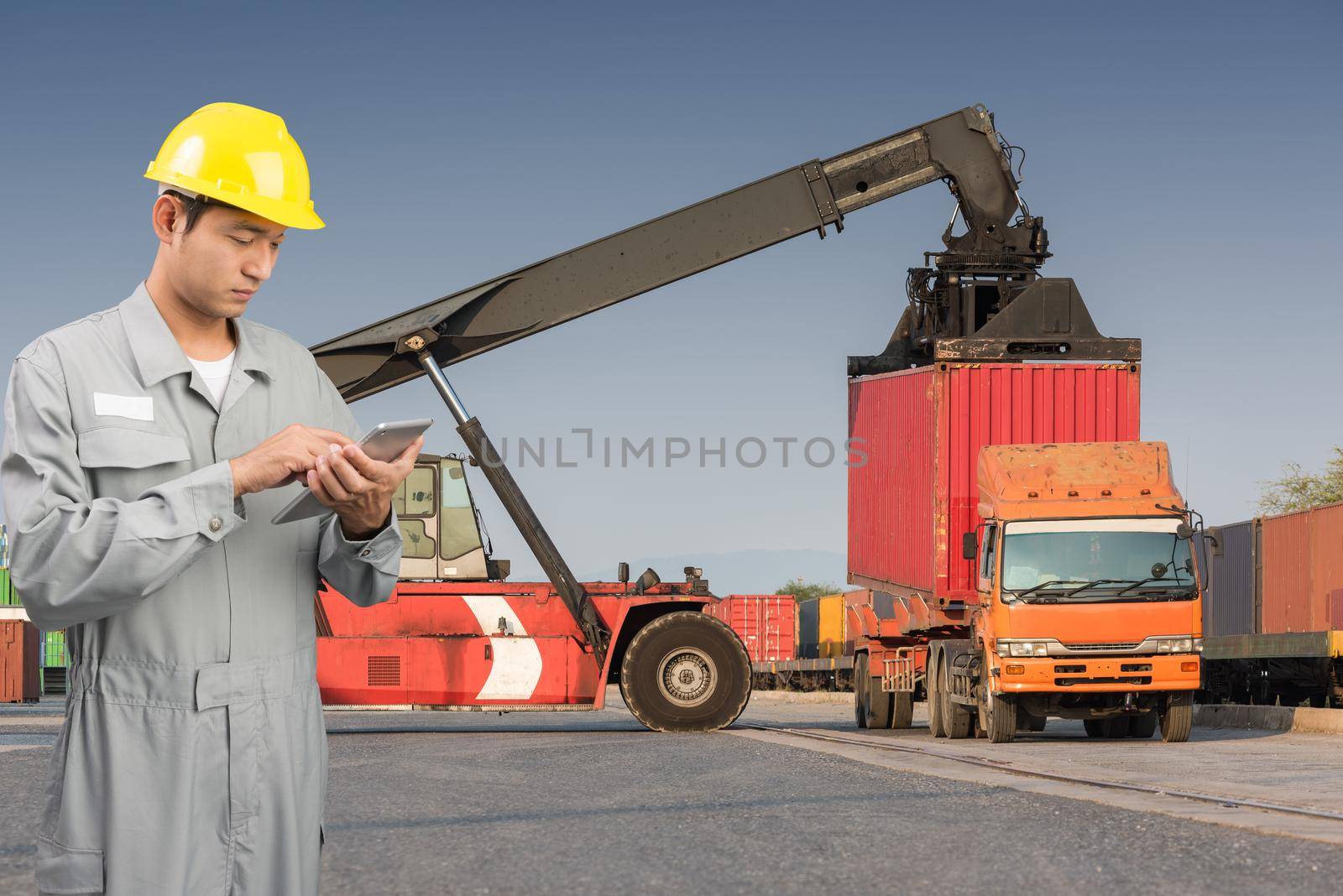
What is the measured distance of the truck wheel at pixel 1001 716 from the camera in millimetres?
16109

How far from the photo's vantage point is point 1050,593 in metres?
15.8

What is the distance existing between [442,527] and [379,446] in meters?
16.3

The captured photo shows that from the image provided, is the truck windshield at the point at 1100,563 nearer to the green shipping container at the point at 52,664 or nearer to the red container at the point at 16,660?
the red container at the point at 16,660

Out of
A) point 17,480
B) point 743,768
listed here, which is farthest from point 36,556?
point 743,768

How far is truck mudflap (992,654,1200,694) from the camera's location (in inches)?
617

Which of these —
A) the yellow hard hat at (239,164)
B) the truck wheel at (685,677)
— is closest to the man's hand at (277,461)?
the yellow hard hat at (239,164)

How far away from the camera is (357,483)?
2.48m

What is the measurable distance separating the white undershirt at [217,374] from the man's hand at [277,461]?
9.2 inches

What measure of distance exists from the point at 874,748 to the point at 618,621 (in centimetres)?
372

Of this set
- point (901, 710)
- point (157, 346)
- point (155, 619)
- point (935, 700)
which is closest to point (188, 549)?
point (155, 619)

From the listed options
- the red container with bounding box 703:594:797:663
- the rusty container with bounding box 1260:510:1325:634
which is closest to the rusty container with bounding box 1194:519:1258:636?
the rusty container with bounding box 1260:510:1325:634

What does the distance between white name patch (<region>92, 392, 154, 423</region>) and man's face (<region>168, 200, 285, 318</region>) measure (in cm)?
22

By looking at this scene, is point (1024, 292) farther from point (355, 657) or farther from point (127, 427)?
point (127, 427)

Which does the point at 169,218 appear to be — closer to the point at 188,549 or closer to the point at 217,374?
the point at 217,374
